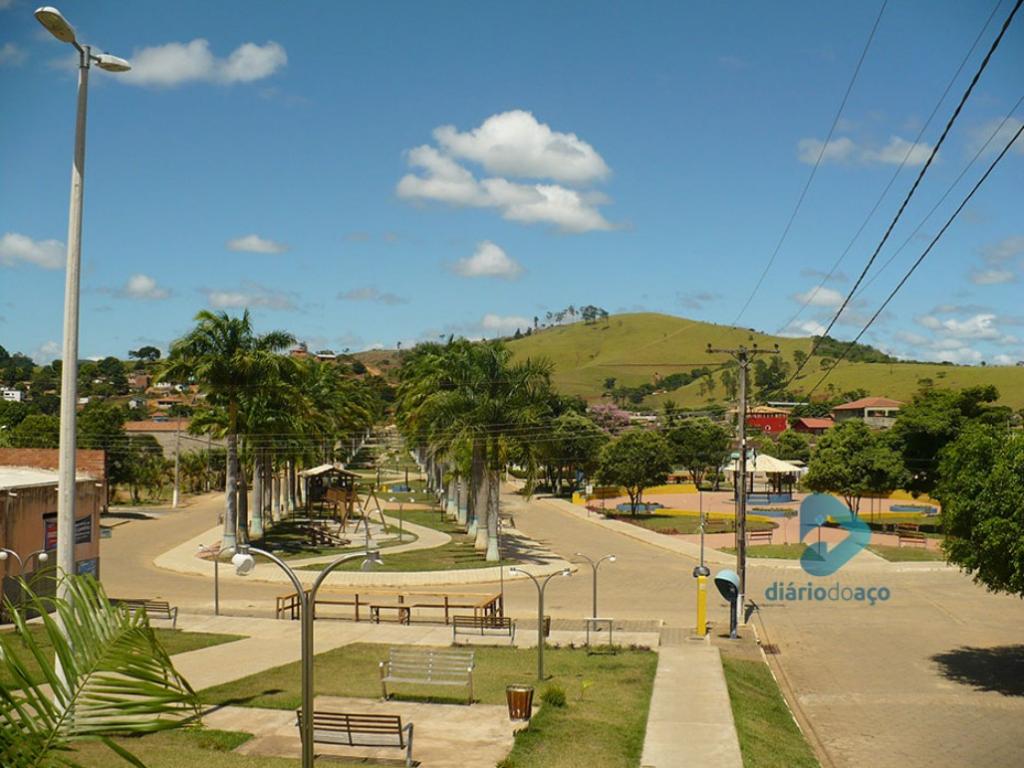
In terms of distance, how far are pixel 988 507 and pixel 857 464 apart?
37.9m

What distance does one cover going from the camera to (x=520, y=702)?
17.9 m

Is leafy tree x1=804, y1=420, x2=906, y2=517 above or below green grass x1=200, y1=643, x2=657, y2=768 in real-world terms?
above

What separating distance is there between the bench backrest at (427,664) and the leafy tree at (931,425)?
43.7 m

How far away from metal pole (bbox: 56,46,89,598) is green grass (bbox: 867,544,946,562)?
40370mm

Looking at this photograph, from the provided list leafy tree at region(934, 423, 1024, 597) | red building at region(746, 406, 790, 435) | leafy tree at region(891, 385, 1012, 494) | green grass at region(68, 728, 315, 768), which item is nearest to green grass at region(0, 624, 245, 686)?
green grass at region(68, 728, 315, 768)

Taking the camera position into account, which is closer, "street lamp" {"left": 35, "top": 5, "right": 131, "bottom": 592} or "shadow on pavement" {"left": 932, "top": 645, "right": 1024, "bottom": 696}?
"street lamp" {"left": 35, "top": 5, "right": 131, "bottom": 592}

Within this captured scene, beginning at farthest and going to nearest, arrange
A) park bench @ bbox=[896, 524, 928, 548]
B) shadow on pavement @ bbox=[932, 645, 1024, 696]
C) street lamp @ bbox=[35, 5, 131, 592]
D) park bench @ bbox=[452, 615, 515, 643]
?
park bench @ bbox=[896, 524, 928, 548], park bench @ bbox=[452, 615, 515, 643], shadow on pavement @ bbox=[932, 645, 1024, 696], street lamp @ bbox=[35, 5, 131, 592]

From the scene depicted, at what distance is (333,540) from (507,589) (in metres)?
14.8

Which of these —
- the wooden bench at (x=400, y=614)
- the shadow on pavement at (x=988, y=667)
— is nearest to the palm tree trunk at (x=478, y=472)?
the wooden bench at (x=400, y=614)

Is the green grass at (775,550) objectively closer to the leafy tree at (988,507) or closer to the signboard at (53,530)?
the leafy tree at (988,507)

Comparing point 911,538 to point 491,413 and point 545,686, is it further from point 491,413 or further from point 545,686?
point 545,686

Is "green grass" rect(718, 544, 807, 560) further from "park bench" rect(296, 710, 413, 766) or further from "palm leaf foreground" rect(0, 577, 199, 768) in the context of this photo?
"palm leaf foreground" rect(0, 577, 199, 768)

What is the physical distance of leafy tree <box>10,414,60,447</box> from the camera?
222ft

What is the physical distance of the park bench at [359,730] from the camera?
50.8ft
